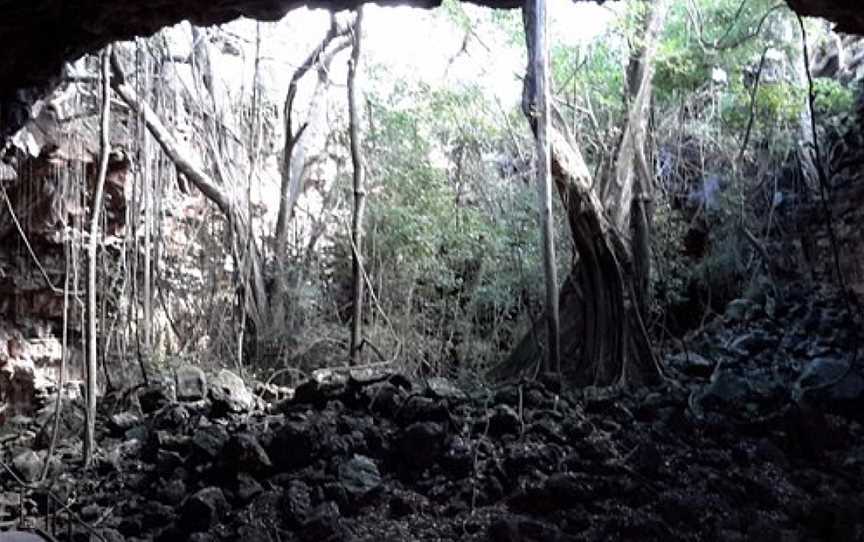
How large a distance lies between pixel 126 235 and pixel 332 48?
2627 millimetres

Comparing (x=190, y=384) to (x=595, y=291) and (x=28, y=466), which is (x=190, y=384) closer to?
(x=28, y=466)

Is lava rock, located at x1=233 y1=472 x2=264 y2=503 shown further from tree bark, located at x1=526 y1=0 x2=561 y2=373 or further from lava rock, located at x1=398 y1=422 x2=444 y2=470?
tree bark, located at x1=526 y1=0 x2=561 y2=373

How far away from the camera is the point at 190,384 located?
5.67m

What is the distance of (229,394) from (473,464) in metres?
2.07

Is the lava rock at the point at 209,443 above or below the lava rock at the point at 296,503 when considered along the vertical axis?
above

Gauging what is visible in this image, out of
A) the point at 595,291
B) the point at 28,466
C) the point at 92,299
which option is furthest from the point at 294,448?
the point at 595,291

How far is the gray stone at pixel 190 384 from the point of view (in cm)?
559

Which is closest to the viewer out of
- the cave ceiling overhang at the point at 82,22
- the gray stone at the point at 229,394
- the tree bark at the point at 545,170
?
the cave ceiling overhang at the point at 82,22

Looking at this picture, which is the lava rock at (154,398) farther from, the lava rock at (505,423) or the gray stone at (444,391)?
the lava rock at (505,423)

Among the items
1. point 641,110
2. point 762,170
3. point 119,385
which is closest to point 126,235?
point 119,385

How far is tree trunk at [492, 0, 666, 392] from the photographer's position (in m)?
5.54

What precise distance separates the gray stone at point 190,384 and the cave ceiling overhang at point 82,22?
81.7 inches

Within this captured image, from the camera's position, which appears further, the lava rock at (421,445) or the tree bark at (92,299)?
the tree bark at (92,299)

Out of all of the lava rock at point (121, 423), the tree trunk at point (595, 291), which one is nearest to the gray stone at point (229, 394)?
the lava rock at point (121, 423)
